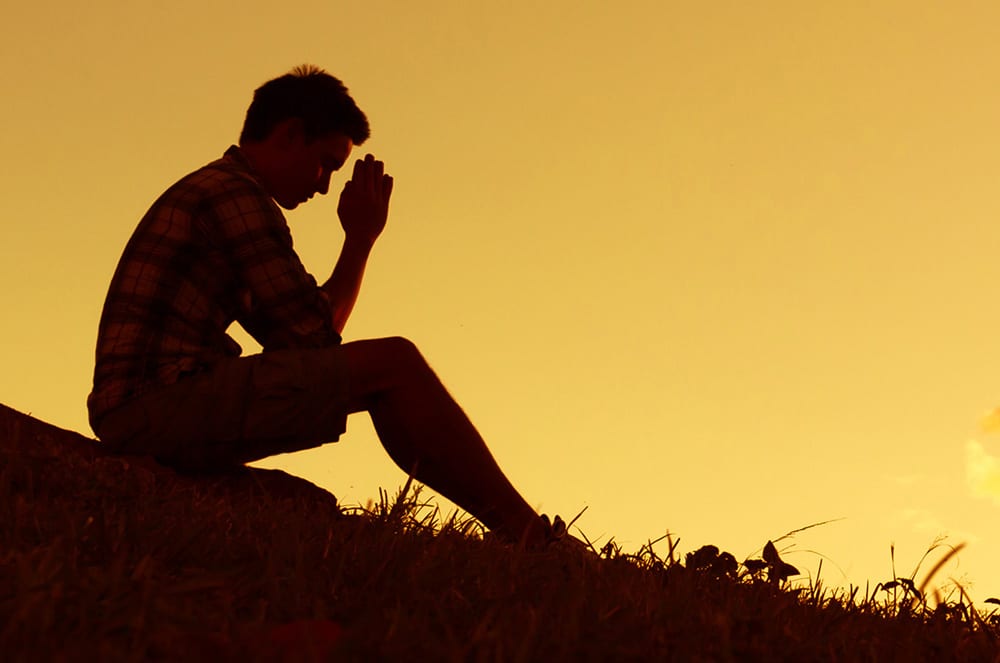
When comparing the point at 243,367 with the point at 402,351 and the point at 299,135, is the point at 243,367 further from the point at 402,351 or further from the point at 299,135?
the point at 299,135

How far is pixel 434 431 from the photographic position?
4523mm

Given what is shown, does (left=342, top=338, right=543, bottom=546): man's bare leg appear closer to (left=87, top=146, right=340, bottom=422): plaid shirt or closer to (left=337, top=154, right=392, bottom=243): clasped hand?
(left=87, top=146, right=340, bottom=422): plaid shirt

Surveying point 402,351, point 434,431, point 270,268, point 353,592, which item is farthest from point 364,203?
point 353,592

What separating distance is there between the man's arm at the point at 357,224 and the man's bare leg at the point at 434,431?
1.25 meters

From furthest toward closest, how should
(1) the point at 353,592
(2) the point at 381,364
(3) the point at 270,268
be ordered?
1. (3) the point at 270,268
2. (2) the point at 381,364
3. (1) the point at 353,592

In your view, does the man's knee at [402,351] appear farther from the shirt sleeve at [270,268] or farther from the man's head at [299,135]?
the man's head at [299,135]

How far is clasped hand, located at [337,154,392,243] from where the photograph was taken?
229 inches

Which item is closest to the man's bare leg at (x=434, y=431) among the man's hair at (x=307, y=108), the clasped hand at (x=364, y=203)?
the man's hair at (x=307, y=108)

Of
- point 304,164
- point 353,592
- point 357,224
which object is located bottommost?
point 353,592

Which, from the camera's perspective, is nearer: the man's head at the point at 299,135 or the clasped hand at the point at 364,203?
the man's head at the point at 299,135

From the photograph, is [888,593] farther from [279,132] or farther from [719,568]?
[279,132]

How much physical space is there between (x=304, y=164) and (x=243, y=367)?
1035mm

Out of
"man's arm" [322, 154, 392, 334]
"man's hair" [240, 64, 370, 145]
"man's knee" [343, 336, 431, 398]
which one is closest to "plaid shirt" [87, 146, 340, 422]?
"man's knee" [343, 336, 431, 398]

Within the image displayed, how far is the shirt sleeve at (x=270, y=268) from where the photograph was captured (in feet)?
15.2
